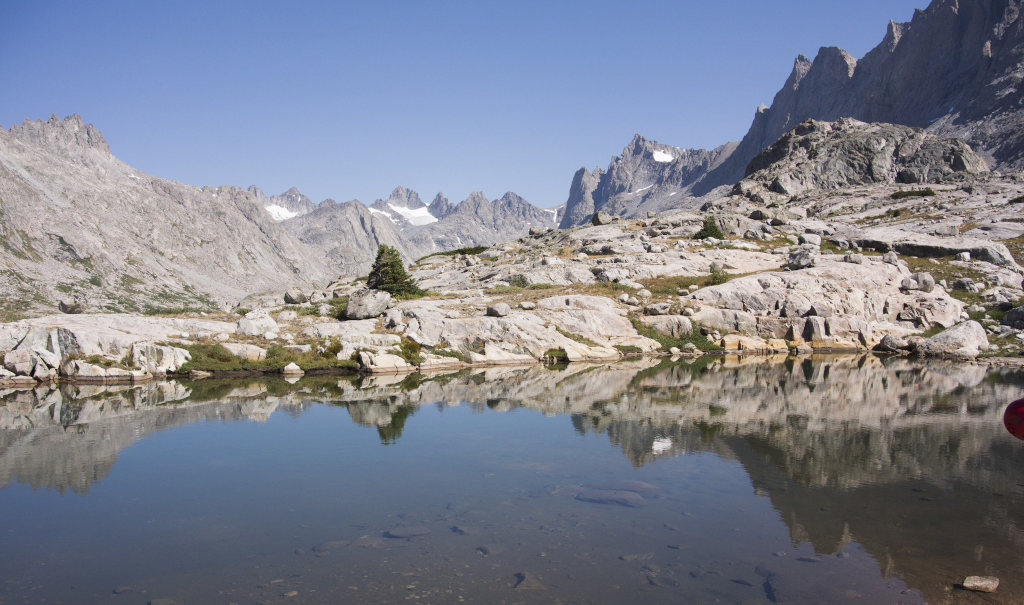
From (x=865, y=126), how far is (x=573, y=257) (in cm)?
10116

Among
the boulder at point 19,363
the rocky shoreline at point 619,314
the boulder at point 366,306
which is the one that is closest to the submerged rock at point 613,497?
the rocky shoreline at point 619,314

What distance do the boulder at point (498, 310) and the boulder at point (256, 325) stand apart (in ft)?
52.0

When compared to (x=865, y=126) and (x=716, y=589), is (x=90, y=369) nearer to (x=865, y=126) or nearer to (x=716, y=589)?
(x=716, y=589)

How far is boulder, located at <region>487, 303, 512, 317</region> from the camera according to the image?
43.4 metres

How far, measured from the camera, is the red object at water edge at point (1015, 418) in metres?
11.8

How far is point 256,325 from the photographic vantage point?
3950 centimetres

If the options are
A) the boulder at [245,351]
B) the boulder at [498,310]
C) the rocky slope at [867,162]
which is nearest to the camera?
the boulder at [245,351]

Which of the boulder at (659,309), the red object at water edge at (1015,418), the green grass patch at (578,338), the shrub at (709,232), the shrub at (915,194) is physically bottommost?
the red object at water edge at (1015,418)

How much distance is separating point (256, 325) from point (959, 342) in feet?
177

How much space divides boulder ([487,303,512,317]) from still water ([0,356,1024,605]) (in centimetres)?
1610

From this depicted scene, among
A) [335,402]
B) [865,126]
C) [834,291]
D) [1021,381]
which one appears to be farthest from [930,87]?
[335,402]

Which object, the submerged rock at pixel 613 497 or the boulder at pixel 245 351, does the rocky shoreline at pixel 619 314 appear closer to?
the boulder at pixel 245 351

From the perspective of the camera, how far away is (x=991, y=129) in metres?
142

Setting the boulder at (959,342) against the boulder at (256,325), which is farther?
the boulder at (959,342)
